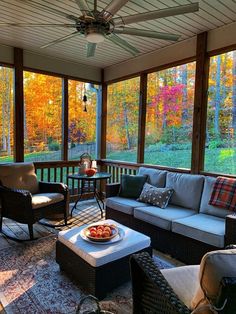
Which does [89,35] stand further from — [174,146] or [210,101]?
[174,146]

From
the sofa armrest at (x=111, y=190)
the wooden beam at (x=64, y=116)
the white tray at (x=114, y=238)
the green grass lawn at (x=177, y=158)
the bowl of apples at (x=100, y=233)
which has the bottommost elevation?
the white tray at (x=114, y=238)

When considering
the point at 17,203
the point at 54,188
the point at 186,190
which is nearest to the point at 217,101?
the point at 186,190

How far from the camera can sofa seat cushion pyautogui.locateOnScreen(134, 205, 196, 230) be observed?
285cm

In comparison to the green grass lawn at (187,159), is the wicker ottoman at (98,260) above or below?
below

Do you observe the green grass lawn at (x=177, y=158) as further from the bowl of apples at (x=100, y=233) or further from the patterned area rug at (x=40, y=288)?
the bowl of apples at (x=100, y=233)

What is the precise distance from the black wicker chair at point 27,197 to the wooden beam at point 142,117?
5.47 feet

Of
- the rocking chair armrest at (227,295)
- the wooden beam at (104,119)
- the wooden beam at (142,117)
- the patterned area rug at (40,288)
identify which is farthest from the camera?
the wooden beam at (104,119)

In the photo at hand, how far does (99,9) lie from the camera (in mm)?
2904

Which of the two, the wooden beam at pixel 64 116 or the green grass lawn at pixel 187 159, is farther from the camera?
the wooden beam at pixel 64 116

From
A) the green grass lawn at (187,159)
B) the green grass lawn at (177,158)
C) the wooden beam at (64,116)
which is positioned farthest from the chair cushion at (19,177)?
the green grass lawn at (187,159)

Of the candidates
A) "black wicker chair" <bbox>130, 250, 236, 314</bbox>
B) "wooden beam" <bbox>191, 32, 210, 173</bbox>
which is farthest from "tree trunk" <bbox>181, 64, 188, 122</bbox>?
"black wicker chair" <bbox>130, 250, 236, 314</bbox>

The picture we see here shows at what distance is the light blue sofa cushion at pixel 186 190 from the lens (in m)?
3.21

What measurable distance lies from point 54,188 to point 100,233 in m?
1.77

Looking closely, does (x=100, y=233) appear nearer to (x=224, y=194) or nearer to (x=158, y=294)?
(x=158, y=294)
